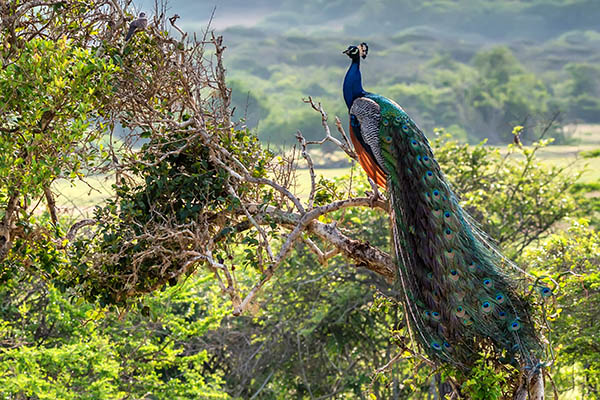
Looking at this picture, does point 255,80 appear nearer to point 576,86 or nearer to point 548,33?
point 576,86

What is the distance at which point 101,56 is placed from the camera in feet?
19.5

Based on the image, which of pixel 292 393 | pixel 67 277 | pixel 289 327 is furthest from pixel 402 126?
pixel 292 393

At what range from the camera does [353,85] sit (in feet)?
22.8

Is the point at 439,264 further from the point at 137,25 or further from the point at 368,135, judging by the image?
the point at 137,25

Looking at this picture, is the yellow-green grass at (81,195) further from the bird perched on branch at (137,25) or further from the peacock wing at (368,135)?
the peacock wing at (368,135)

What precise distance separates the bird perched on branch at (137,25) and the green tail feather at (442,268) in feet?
7.12

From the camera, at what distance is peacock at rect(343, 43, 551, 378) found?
18.5 feet

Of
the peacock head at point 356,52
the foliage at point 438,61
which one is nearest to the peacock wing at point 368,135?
the peacock head at point 356,52

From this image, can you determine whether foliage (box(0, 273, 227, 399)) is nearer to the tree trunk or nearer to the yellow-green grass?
the yellow-green grass

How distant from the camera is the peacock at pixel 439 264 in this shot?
5.63 meters

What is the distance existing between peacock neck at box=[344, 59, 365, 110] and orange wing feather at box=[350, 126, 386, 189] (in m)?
0.50

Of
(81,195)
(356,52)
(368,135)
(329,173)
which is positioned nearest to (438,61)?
(329,173)

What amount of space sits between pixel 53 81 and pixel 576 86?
386 feet

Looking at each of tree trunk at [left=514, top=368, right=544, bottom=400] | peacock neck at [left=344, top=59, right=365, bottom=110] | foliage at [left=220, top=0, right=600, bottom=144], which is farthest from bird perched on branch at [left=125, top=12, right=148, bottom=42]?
foliage at [left=220, top=0, right=600, bottom=144]
